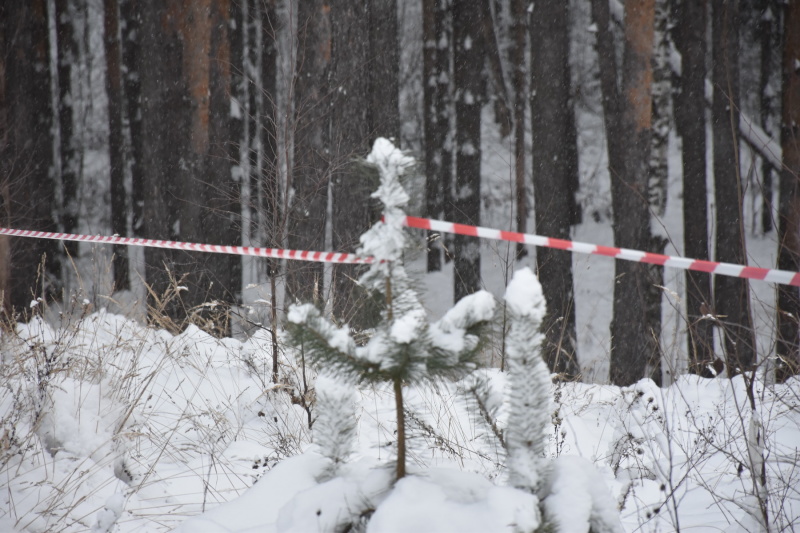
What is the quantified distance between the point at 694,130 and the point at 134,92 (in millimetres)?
5717

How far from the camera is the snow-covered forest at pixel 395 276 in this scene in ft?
3.82

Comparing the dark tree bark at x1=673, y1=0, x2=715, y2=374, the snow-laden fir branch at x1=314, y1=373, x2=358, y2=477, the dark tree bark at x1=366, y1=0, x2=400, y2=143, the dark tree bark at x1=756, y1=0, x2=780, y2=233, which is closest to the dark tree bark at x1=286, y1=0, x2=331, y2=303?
the dark tree bark at x1=366, y1=0, x2=400, y2=143

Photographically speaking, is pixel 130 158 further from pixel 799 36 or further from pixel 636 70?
pixel 799 36

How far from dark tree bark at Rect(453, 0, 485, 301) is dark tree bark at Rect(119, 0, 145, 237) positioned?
335cm

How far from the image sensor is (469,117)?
569 centimetres

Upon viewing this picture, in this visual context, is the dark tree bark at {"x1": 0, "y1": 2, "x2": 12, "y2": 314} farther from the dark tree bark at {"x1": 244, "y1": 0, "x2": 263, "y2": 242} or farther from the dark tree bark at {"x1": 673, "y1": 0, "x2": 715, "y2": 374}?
the dark tree bark at {"x1": 673, "y1": 0, "x2": 715, "y2": 374}

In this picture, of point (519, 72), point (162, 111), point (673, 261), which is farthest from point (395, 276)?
point (519, 72)

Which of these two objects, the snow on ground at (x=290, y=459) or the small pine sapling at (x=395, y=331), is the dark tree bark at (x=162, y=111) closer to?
the snow on ground at (x=290, y=459)

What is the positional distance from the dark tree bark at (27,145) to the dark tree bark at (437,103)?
14.4 feet

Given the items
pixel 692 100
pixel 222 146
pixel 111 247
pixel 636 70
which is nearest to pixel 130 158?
pixel 111 247

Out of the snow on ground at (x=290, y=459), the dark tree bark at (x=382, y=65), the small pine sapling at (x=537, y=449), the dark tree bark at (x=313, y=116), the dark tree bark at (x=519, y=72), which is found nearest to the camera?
the small pine sapling at (x=537, y=449)

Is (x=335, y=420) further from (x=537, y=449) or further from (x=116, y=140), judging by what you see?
(x=116, y=140)

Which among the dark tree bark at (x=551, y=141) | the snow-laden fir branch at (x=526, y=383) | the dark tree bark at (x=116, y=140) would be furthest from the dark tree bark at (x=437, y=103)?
the snow-laden fir branch at (x=526, y=383)

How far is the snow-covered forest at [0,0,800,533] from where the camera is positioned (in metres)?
1.17
